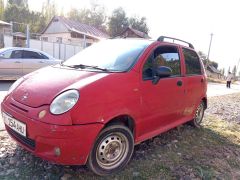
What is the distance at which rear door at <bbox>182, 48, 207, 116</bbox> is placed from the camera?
5.27 metres

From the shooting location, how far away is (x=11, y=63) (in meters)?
11.5

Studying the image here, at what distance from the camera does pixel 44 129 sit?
3062mm

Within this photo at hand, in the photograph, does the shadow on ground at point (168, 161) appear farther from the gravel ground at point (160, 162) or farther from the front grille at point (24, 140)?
the front grille at point (24, 140)

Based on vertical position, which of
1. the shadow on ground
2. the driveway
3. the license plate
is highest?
the license plate

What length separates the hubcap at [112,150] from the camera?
356 centimetres

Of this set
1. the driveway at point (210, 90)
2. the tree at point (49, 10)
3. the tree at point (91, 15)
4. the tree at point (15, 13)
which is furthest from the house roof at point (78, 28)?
the driveway at point (210, 90)

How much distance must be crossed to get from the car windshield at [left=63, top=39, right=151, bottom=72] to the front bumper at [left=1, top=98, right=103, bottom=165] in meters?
1.09

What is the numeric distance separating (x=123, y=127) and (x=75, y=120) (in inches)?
30.6

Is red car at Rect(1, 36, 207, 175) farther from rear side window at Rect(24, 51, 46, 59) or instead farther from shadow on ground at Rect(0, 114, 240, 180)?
rear side window at Rect(24, 51, 46, 59)

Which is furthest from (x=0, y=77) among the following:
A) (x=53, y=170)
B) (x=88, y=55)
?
(x=53, y=170)

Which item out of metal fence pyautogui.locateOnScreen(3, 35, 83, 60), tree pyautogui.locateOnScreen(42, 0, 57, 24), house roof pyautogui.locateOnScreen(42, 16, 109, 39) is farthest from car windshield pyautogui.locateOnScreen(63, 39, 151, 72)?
tree pyautogui.locateOnScreen(42, 0, 57, 24)

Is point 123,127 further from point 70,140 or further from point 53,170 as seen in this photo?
point 53,170

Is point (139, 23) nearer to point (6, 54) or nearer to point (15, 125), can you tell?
point (6, 54)

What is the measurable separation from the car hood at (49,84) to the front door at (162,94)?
768mm
